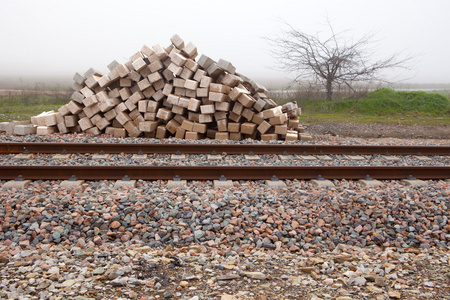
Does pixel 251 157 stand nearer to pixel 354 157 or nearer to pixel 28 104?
pixel 354 157

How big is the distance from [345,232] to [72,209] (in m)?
3.47

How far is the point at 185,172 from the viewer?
6645mm

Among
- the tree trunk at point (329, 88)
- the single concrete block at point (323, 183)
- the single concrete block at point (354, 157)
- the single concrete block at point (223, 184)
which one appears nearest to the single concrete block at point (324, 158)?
the single concrete block at point (354, 157)

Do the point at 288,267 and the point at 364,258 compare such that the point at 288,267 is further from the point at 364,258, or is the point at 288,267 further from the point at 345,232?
the point at 345,232

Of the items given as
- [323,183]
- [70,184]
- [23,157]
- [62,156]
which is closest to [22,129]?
[23,157]

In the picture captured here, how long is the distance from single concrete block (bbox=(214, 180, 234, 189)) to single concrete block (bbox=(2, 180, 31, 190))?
3.05 m

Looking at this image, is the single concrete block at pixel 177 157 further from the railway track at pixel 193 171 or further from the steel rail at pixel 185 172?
the steel rail at pixel 185 172

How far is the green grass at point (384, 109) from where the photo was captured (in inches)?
558

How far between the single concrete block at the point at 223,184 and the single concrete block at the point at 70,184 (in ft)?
7.21

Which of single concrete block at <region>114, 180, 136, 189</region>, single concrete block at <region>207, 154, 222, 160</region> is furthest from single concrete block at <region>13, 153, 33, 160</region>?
single concrete block at <region>207, 154, 222, 160</region>

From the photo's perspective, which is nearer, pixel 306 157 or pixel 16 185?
pixel 16 185

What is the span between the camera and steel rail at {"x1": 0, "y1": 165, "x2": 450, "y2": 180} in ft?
21.4

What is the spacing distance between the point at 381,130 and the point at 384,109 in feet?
11.7

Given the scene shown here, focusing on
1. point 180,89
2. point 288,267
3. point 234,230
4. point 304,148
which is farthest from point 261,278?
point 180,89
